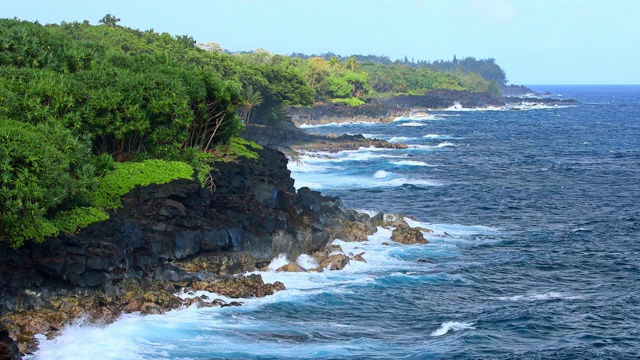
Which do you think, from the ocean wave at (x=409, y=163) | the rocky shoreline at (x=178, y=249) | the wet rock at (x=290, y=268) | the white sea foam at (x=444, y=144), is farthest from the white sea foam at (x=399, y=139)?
the wet rock at (x=290, y=268)

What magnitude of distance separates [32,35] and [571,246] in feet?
119

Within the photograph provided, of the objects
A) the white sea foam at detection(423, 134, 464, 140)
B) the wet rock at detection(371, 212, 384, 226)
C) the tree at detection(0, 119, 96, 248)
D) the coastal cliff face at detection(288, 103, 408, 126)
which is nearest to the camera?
the tree at detection(0, 119, 96, 248)

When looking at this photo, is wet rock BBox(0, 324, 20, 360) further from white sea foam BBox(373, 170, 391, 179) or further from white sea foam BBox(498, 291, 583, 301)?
white sea foam BBox(373, 170, 391, 179)

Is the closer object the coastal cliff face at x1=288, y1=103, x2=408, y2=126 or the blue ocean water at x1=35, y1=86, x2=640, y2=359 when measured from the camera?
the blue ocean water at x1=35, y1=86, x2=640, y2=359

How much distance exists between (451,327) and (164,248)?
1364 centimetres

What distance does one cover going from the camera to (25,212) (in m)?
31.8

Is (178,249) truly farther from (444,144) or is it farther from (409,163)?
(444,144)

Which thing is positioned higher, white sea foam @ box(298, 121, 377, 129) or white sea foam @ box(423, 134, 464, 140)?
white sea foam @ box(298, 121, 377, 129)

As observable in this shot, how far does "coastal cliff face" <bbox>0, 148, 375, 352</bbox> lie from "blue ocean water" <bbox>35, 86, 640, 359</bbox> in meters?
1.17

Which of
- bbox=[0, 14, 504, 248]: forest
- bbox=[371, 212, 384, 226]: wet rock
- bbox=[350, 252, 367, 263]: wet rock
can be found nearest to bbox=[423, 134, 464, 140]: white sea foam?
bbox=[371, 212, 384, 226]: wet rock

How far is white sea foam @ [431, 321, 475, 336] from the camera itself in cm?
3356

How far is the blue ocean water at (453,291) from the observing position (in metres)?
31.1

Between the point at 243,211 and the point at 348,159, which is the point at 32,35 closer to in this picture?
the point at 243,211

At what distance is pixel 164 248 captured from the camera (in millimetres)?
37781
